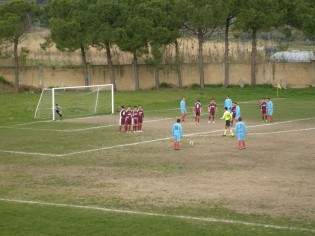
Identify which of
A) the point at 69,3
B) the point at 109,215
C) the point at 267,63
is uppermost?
the point at 69,3

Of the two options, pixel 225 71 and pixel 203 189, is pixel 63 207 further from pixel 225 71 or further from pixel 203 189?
pixel 225 71

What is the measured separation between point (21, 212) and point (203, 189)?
20.8 ft

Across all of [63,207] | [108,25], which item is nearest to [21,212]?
[63,207]

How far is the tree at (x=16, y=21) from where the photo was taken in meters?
68.8

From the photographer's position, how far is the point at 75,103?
186 feet

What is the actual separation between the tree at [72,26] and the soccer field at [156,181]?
25.7 meters

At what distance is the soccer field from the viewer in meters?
19.6

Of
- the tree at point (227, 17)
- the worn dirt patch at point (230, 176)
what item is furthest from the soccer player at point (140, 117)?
the tree at point (227, 17)

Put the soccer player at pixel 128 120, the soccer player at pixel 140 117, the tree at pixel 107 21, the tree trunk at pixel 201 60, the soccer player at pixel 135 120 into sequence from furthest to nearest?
the tree trunk at pixel 201 60
the tree at pixel 107 21
the soccer player at pixel 140 117
the soccer player at pixel 135 120
the soccer player at pixel 128 120

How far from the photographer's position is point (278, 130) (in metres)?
41.5

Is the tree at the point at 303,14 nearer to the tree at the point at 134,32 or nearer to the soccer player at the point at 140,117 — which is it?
the tree at the point at 134,32

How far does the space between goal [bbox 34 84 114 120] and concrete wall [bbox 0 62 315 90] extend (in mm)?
11816

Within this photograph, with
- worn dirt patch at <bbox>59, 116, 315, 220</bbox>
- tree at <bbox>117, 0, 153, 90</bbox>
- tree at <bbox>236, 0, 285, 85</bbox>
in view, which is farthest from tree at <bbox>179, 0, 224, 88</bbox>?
worn dirt patch at <bbox>59, 116, 315, 220</bbox>

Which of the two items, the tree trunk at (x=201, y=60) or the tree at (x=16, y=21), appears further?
the tree trunk at (x=201, y=60)
